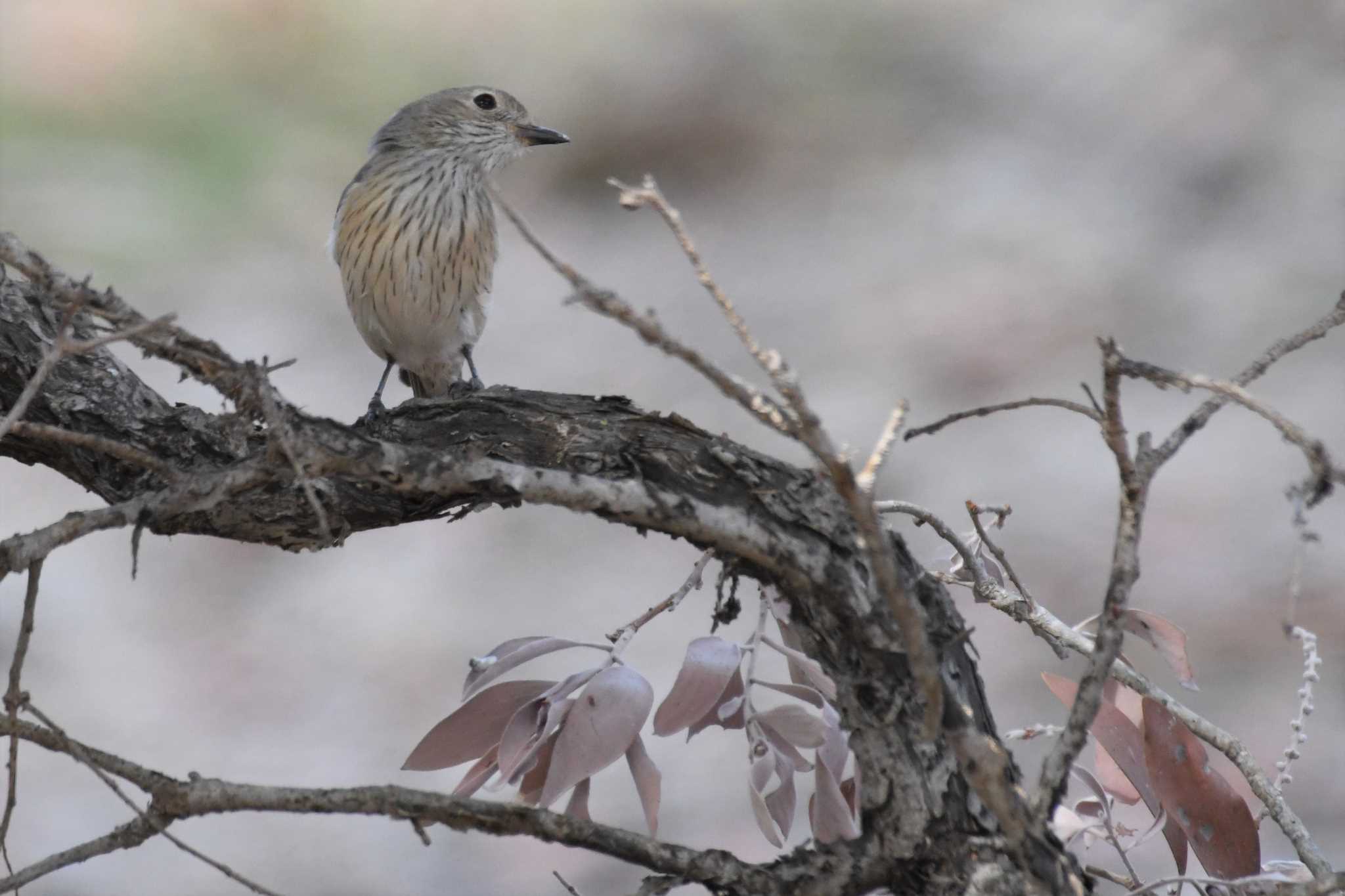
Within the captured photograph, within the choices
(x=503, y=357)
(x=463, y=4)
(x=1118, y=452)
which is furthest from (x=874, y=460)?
(x=463, y=4)

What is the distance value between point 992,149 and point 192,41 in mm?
4544

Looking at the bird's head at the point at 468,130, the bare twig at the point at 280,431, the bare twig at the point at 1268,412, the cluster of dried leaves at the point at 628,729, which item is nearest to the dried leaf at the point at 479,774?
the cluster of dried leaves at the point at 628,729

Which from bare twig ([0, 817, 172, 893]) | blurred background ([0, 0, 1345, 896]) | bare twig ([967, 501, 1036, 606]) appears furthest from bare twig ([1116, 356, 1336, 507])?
blurred background ([0, 0, 1345, 896])

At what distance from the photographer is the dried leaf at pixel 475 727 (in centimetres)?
146

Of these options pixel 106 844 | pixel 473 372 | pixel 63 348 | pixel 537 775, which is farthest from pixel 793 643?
pixel 473 372

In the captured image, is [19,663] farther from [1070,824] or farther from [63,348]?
[1070,824]

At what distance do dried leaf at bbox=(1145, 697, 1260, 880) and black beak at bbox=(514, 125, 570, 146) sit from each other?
2263 mm

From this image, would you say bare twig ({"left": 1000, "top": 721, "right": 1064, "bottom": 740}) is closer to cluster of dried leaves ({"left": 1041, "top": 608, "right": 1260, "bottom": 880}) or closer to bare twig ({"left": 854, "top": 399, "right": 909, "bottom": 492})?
cluster of dried leaves ({"left": 1041, "top": 608, "right": 1260, "bottom": 880})

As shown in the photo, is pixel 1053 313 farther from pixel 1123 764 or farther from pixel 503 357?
pixel 1123 764

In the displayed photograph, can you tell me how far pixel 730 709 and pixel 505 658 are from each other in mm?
Answer: 255

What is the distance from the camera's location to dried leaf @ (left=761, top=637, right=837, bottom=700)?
1.46m

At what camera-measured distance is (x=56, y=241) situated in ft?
21.3

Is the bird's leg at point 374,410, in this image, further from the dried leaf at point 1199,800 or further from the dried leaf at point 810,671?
the dried leaf at point 1199,800

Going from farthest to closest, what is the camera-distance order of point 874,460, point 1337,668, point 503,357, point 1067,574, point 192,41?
1. point 192,41
2. point 503,357
3. point 1067,574
4. point 1337,668
5. point 874,460
